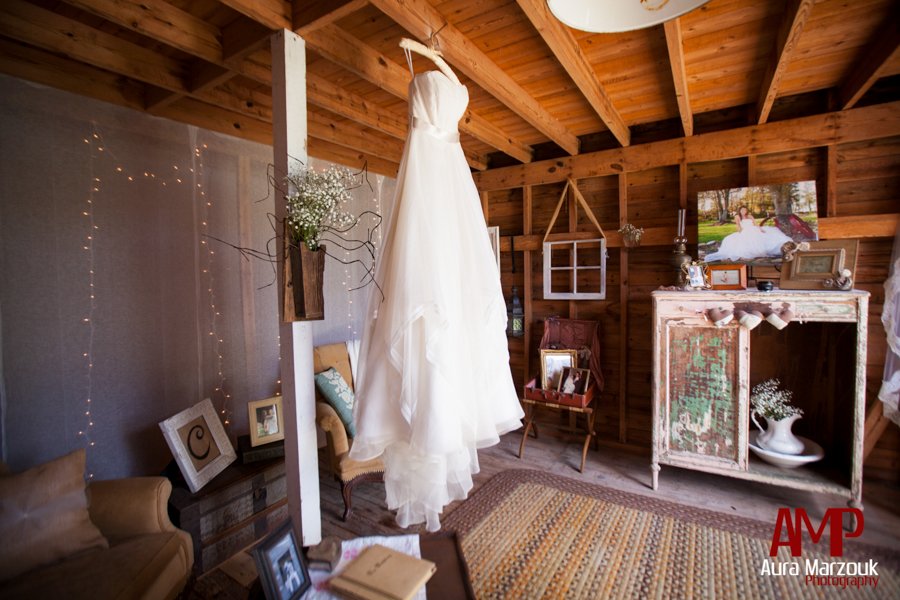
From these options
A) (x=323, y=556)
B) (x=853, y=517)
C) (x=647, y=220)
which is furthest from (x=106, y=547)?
(x=647, y=220)

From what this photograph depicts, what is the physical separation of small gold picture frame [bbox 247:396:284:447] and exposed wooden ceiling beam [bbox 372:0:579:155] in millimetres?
2138

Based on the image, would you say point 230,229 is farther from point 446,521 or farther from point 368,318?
point 446,521

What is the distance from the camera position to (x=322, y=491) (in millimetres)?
2752

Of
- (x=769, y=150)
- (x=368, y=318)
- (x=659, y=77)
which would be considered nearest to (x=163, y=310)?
(x=368, y=318)

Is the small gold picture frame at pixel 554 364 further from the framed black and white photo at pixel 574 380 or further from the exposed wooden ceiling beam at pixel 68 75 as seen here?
the exposed wooden ceiling beam at pixel 68 75

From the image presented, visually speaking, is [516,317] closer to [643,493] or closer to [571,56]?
[643,493]

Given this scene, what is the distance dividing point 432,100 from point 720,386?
239 cm

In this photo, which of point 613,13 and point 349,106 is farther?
point 349,106

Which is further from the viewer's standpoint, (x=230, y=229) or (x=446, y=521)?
(x=230, y=229)

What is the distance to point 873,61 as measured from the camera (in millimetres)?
2137

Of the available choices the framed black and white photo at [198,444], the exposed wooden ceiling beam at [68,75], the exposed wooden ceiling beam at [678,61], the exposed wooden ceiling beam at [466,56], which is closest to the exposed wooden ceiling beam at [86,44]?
the exposed wooden ceiling beam at [68,75]

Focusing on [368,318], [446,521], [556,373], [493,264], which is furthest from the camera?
[556,373]

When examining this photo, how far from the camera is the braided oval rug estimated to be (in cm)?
181

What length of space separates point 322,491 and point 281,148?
2210 millimetres
